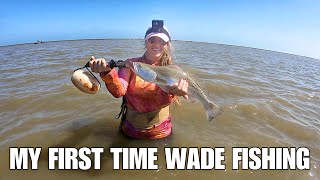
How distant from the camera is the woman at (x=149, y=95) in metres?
4.64

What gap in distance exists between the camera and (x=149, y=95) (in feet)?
16.0

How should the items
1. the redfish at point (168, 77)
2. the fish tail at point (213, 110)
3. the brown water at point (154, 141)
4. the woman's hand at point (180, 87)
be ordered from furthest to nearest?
the brown water at point (154, 141) → the fish tail at point (213, 110) → the woman's hand at point (180, 87) → the redfish at point (168, 77)

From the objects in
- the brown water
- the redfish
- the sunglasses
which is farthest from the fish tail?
the sunglasses

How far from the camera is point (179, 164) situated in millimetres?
4809

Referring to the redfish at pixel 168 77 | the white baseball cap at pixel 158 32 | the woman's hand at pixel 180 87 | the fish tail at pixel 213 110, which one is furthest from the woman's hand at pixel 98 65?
the fish tail at pixel 213 110

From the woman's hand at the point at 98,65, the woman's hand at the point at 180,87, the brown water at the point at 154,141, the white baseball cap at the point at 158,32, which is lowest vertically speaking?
the brown water at the point at 154,141

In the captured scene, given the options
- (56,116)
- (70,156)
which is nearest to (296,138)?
(70,156)

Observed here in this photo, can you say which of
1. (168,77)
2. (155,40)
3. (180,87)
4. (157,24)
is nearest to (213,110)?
(180,87)

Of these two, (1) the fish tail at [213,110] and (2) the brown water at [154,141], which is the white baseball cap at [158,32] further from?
(2) the brown water at [154,141]

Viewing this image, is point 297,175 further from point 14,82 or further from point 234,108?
point 14,82

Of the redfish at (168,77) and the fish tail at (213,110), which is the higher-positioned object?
the redfish at (168,77)

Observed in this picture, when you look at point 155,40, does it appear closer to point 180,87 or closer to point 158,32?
point 158,32

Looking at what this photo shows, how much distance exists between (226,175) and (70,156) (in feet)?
9.05

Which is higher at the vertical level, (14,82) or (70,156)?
(14,82)
